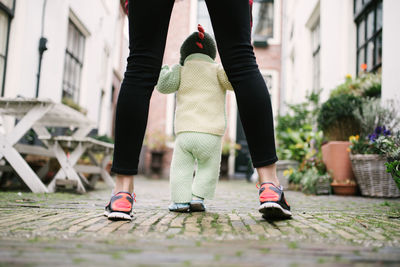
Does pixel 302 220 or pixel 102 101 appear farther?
pixel 102 101

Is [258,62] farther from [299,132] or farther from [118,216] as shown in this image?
[118,216]

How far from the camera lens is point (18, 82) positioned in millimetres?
4371

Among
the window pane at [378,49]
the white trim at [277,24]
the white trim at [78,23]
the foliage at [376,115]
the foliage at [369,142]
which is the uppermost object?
the white trim at [277,24]

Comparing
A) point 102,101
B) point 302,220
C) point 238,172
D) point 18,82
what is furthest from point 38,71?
point 238,172

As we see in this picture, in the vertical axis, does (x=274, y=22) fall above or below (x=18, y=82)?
above

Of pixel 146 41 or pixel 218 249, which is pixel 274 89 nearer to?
pixel 146 41

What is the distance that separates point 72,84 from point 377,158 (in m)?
5.21

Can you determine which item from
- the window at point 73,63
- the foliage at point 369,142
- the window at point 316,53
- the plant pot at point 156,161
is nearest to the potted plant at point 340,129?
the foliage at point 369,142

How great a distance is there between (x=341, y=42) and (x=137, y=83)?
4298 mm

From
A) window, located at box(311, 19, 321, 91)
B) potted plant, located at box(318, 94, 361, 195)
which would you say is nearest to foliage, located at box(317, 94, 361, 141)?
potted plant, located at box(318, 94, 361, 195)

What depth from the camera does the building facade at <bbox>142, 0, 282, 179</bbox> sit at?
30.1 ft

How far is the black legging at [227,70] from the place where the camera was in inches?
59.4

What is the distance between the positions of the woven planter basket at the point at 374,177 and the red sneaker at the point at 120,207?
8.05 feet

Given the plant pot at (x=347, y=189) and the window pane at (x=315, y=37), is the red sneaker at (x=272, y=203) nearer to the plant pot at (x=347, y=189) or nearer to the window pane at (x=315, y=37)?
the plant pot at (x=347, y=189)
